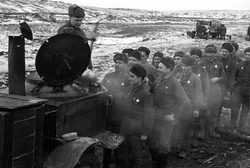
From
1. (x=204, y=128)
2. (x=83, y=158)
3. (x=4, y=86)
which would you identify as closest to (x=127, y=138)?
(x=83, y=158)

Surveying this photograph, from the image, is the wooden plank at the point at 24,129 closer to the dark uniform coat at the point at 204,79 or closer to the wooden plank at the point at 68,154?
the wooden plank at the point at 68,154

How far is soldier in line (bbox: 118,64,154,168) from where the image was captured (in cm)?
479

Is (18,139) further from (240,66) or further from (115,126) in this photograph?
(240,66)

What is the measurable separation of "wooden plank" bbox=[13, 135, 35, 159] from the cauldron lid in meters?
0.87

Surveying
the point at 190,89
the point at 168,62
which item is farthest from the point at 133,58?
the point at 190,89

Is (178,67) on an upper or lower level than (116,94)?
upper

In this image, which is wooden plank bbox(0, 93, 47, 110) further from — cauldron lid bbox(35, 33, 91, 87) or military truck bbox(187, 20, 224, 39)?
military truck bbox(187, 20, 224, 39)

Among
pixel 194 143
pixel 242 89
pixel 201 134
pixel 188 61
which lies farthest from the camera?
pixel 242 89

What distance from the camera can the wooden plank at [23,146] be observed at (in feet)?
10.5

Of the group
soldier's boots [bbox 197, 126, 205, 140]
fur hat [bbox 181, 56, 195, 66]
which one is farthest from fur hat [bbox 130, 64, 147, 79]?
soldier's boots [bbox 197, 126, 205, 140]

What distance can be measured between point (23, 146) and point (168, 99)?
2.67 meters

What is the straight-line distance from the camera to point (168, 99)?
5293 mm

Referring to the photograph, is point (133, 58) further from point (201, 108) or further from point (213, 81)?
point (213, 81)

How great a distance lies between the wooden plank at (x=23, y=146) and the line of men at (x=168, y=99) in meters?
1.78
